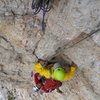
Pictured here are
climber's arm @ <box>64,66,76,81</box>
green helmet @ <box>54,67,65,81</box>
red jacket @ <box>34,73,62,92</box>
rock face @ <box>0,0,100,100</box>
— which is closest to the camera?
rock face @ <box>0,0,100,100</box>

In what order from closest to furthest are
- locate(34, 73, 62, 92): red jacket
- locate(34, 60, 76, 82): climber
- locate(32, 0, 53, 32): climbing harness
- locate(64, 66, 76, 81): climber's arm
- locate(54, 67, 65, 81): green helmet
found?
locate(32, 0, 53, 32): climbing harness < locate(54, 67, 65, 81): green helmet < locate(34, 60, 76, 82): climber < locate(64, 66, 76, 81): climber's arm < locate(34, 73, 62, 92): red jacket

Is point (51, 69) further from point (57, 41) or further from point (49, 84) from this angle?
point (57, 41)

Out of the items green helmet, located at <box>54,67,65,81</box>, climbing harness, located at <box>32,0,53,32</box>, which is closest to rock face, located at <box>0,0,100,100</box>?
climbing harness, located at <box>32,0,53,32</box>

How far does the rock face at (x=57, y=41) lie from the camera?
15.5 feet

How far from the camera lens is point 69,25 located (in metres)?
5.00

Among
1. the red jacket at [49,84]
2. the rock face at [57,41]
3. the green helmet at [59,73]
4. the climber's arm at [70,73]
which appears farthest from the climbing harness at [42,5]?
the red jacket at [49,84]

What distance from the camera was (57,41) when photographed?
221 inches

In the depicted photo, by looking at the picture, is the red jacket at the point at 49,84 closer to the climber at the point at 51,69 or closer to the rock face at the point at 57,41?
the climber at the point at 51,69

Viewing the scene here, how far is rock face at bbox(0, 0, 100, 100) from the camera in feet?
15.5

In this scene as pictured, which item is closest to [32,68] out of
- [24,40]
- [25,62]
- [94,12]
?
[25,62]

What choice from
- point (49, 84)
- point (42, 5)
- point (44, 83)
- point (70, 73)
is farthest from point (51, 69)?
point (42, 5)

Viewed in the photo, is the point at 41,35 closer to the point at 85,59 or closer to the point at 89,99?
the point at 85,59

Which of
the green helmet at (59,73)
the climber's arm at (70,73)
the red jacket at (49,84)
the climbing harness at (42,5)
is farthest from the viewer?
the red jacket at (49,84)

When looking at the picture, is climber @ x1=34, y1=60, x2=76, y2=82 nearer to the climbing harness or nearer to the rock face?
the rock face
